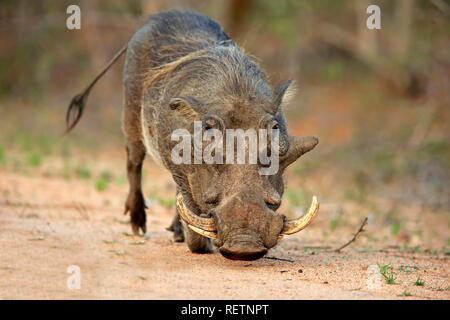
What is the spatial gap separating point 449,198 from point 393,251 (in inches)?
129

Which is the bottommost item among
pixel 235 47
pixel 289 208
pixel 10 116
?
pixel 289 208

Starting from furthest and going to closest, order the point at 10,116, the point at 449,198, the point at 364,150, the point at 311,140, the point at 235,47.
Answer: the point at 10,116 < the point at 364,150 < the point at 449,198 < the point at 235,47 < the point at 311,140

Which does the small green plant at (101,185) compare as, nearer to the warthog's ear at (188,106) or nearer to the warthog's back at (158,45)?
the warthog's back at (158,45)

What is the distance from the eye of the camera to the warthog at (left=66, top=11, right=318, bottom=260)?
3.75 m

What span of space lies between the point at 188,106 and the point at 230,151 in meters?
0.54

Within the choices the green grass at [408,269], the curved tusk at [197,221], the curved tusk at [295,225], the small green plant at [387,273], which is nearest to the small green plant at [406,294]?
the small green plant at [387,273]

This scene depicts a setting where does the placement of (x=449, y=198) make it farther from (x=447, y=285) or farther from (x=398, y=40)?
(x=398, y=40)

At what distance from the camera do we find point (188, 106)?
4.34m

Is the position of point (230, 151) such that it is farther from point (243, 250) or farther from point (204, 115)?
point (243, 250)

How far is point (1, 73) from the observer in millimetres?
14367

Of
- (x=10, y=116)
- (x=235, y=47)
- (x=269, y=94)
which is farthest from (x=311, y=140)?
(x=10, y=116)

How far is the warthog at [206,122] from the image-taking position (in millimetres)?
3752

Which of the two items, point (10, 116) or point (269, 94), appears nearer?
point (269, 94)
